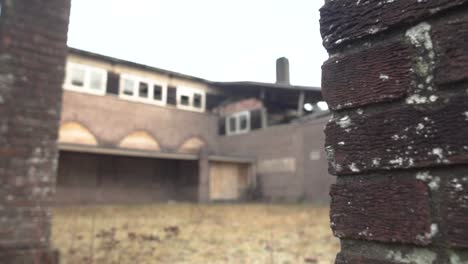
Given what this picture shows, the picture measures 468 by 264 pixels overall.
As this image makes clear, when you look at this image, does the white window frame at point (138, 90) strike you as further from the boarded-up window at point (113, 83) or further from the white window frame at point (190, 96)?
the white window frame at point (190, 96)

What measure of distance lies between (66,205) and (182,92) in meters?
8.65

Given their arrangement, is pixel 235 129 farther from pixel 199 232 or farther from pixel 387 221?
pixel 387 221

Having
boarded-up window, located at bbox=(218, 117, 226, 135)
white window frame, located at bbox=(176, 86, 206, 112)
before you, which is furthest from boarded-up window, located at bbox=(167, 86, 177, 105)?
boarded-up window, located at bbox=(218, 117, 226, 135)

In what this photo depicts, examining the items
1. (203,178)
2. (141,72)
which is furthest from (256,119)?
(141,72)

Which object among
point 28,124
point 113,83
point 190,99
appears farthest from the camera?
point 190,99

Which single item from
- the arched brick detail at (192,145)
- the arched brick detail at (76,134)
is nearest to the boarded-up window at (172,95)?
the arched brick detail at (192,145)

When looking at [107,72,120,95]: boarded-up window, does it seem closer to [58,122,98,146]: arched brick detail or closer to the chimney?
[58,122,98,146]: arched brick detail

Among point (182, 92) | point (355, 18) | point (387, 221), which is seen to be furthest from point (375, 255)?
point (182, 92)

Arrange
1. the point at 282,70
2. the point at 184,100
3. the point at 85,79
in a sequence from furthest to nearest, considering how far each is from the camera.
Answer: the point at 282,70, the point at 184,100, the point at 85,79

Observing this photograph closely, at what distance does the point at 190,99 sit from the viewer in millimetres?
21672

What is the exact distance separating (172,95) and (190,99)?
114cm

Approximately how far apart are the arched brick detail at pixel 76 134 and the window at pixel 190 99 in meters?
5.38

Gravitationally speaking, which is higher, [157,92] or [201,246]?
[157,92]

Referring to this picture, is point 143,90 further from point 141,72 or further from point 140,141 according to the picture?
point 140,141
